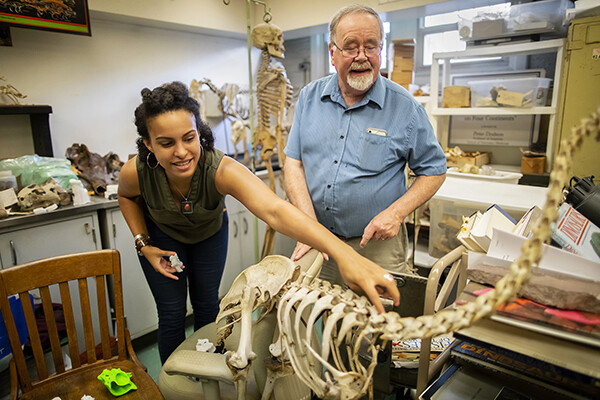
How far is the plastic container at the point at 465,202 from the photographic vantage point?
1858 millimetres

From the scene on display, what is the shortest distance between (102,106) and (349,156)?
7.63ft

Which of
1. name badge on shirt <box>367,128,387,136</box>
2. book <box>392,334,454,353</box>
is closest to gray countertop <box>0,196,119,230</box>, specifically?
name badge on shirt <box>367,128,387,136</box>

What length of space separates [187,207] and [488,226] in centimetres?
106

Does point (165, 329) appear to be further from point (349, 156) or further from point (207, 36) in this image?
point (207, 36)

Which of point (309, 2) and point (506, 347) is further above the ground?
point (309, 2)

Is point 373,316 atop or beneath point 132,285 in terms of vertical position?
atop

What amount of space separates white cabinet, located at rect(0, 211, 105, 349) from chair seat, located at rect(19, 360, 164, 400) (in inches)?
39.8

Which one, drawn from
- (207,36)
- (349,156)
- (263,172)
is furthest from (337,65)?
(207,36)

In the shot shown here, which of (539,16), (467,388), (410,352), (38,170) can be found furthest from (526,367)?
(38,170)

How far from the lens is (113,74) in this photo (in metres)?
3.10

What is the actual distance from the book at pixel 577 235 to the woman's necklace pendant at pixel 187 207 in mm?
1191

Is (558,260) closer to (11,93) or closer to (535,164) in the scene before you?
(535,164)

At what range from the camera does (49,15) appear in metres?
2.42

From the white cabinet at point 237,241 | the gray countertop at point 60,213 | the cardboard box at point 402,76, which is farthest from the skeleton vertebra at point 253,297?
the cardboard box at point 402,76
